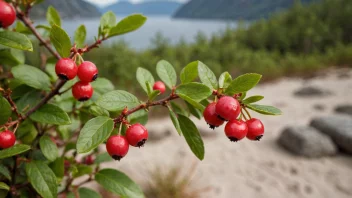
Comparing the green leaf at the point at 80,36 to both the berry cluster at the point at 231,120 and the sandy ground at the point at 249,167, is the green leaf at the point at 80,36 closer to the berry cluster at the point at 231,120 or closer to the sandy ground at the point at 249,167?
the berry cluster at the point at 231,120

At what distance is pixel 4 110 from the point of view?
2.97ft

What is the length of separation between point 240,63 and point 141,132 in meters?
12.9

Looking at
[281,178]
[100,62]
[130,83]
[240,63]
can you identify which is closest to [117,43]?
[100,62]

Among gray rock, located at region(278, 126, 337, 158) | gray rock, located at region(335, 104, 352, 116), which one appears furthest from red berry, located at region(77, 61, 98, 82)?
gray rock, located at region(335, 104, 352, 116)

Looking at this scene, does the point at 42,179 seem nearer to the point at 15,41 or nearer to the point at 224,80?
the point at 15,41

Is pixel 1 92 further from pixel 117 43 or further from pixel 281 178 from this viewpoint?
pixel 117 43

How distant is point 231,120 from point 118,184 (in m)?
0.56

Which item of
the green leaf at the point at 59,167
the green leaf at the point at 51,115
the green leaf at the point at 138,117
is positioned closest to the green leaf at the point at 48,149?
the green leaf at the point at 59,167

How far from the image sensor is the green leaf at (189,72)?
963mm

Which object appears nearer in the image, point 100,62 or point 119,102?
point 119,102

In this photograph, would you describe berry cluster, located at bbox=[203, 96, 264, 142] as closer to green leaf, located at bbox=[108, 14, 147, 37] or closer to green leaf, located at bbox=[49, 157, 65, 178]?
green leaf, located at bbox=[108, 14, 147, 37]

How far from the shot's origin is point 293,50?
16859 mm

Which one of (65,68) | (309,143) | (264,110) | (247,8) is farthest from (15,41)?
(247,8)

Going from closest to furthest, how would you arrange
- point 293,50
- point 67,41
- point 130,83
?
point 67,41 < point 130,83 < point 293,50
